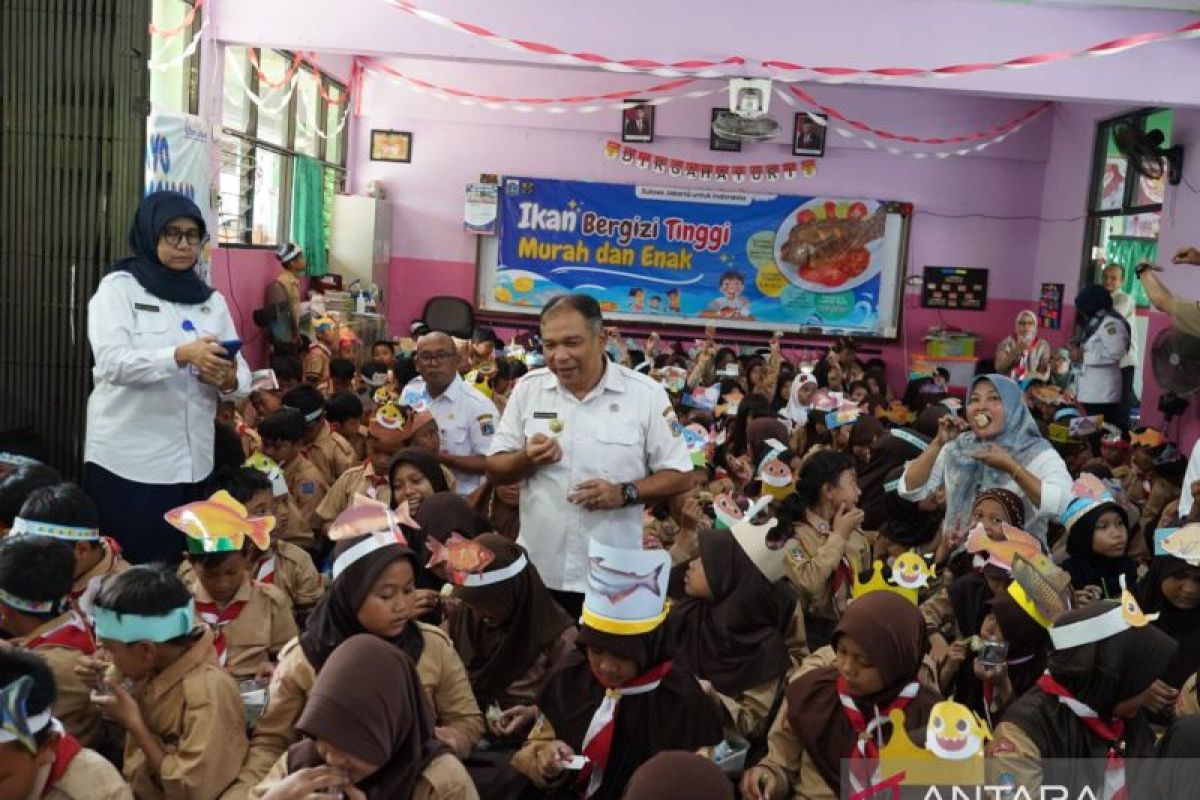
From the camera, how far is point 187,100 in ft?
25.4

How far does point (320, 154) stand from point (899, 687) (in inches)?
413

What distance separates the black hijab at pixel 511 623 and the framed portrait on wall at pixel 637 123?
34.3 ft

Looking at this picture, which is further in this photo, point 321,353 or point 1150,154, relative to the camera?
point 1150,154

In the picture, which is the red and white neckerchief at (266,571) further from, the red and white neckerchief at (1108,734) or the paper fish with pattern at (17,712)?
the red and white neckerchief at (1108,734)

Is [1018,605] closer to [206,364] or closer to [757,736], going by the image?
[757,736]

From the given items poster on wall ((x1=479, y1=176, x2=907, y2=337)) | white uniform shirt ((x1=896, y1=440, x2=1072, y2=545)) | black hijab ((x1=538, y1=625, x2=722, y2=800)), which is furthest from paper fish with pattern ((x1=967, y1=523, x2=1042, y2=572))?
poster on wall ((x1=479, y1=176, x2=907, y2=337))

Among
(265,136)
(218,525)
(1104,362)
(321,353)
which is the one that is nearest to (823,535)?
(218,525)

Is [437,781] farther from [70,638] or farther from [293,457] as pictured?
[293,457]

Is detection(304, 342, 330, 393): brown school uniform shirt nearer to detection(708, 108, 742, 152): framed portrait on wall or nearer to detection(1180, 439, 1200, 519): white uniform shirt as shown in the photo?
detection(1180, 439, 1200, 519): white uniform shirt

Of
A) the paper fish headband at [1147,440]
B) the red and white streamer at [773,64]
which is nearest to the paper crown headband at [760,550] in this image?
the paper fish headband at [1147,440]

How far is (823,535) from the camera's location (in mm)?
4141

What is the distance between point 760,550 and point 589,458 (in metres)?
0.75

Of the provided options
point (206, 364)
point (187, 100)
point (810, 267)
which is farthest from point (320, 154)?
point (206, 364)

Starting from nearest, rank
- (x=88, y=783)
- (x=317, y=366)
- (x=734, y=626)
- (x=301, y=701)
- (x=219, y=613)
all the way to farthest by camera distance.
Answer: (x=88, y=783) → (x=301, y=701) → (x=219, y=613) → (x=734, y=626) → (x=317, y=366)
